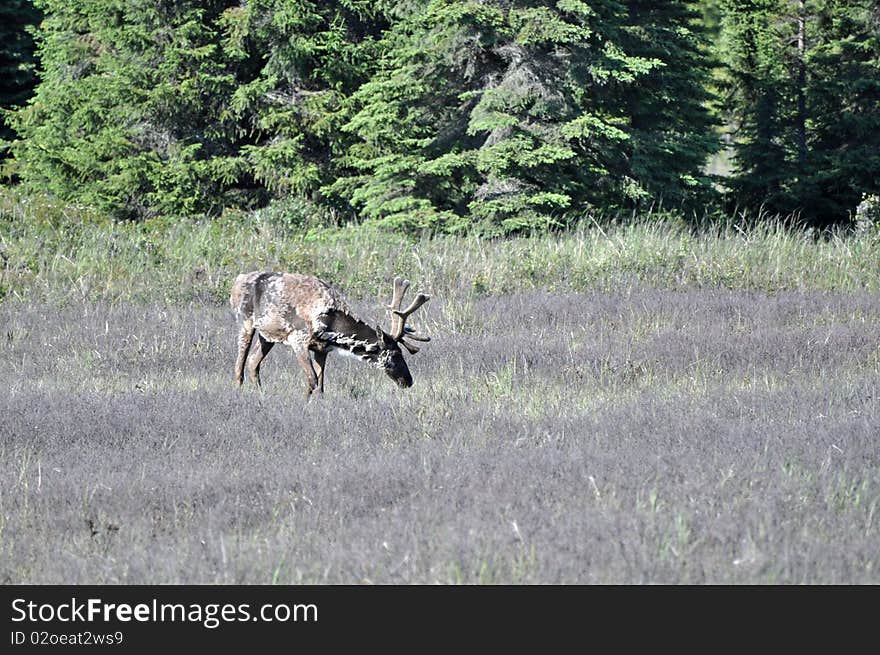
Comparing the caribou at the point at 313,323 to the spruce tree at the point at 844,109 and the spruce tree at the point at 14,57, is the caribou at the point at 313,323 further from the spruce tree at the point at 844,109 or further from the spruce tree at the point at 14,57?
the spruce tree at the point at 14,57

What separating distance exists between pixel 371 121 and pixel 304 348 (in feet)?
43.1

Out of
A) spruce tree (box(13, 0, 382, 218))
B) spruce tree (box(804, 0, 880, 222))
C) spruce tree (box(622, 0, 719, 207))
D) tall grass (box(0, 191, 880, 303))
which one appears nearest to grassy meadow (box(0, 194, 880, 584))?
tall grass (box(0, 191, 880, 303))

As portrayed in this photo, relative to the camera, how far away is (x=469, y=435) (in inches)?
310

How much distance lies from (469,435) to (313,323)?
6.63ft

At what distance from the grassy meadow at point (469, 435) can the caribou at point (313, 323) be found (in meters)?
0.30

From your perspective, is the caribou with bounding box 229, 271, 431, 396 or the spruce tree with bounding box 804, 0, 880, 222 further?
the spruce tree with bounding box 804, 0, 880, 222

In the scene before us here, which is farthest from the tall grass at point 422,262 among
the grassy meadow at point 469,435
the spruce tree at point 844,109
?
the spruce tree at point 844,109

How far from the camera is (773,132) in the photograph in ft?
87.3

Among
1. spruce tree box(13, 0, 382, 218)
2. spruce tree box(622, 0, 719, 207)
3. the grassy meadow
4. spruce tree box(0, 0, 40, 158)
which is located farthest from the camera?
spruce tree box(0, 0, 40, 158)

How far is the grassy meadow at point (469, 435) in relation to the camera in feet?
17.4

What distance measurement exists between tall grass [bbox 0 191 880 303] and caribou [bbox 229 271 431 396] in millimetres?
5817

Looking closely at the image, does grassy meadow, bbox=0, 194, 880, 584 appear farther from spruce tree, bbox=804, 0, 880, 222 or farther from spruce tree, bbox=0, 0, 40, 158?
spruce tree, bbox=0, 0, 40, 158

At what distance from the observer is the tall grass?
15.7 metres

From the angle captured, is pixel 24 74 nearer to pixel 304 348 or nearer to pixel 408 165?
pixel 408 165
